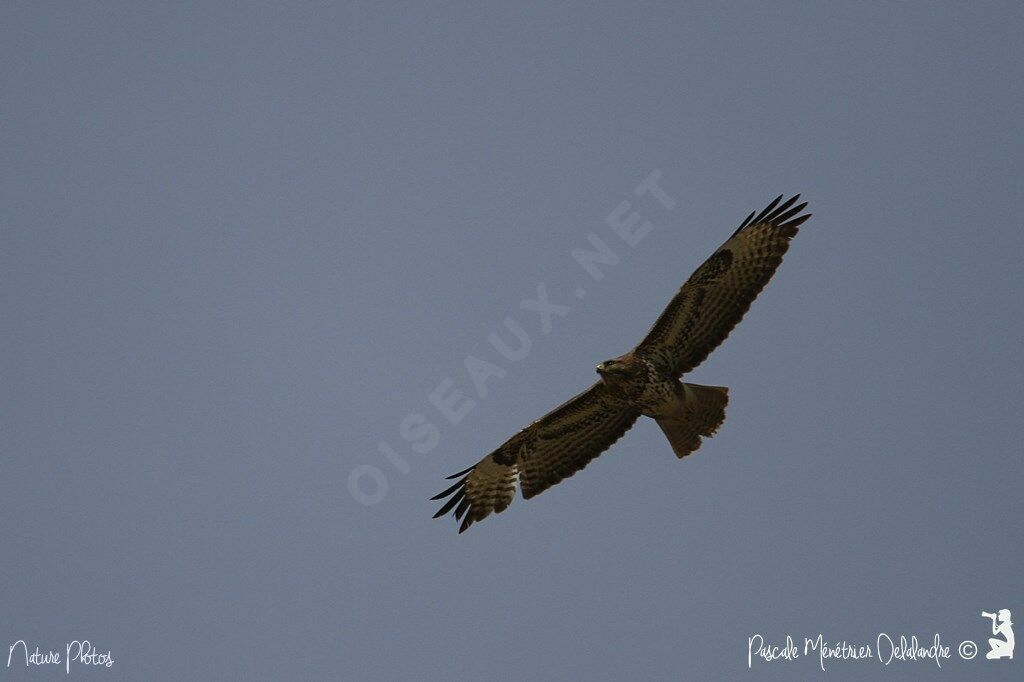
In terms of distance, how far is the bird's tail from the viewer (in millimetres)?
16000

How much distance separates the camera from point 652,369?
16.0 meters

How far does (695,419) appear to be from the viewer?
16188 millimetres

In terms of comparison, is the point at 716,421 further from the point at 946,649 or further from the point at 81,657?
the point at 81,657

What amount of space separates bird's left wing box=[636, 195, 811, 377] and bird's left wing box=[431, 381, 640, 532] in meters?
0.84

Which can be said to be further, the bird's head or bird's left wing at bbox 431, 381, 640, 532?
bird's left wing at bbox 431, 381, 640, 532

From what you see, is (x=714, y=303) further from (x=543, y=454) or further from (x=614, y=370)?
(x=543, y=454)

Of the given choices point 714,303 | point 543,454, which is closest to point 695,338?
point 714,303

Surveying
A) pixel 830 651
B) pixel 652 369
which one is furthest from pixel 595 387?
pixel 830 651

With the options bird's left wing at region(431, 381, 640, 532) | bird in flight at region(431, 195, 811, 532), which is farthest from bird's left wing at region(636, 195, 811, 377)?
bird's left wing at region(431, 381, 640, 532)

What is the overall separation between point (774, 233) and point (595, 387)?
2.53m

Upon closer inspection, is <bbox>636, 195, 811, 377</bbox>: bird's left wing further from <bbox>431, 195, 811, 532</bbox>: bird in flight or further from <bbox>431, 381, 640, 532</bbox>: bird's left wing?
<bbox>431, 381, 640, 532</bbox>: bird's left wing

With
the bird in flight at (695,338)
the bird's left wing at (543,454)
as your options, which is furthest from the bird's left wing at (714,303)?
the bird's left wing at (543,454)

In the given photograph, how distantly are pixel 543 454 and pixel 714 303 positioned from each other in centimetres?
271

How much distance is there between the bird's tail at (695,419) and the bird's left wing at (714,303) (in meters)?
0.31
